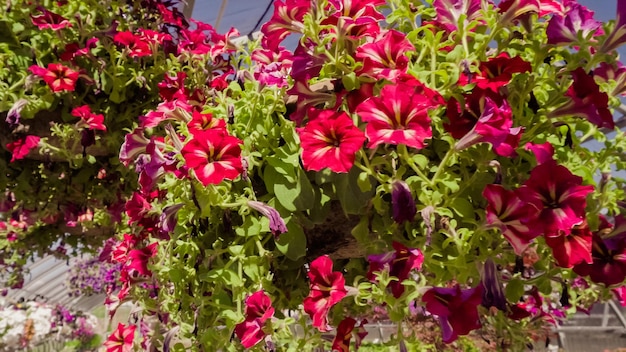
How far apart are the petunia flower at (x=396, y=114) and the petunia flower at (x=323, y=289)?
0.65 feet

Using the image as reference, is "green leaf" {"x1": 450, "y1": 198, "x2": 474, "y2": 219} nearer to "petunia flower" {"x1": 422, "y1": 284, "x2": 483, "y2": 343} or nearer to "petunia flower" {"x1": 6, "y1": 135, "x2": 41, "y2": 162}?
"petunia flower" {"x1": 422, "y1": 284, "x2": 483, "y2": 343}

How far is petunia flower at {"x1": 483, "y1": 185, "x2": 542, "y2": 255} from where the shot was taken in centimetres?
62

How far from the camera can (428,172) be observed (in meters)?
0.72

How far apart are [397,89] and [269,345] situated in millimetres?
419

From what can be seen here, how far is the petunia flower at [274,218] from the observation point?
28.5 inches

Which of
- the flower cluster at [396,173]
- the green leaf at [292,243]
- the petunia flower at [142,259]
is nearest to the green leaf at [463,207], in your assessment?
the flower cluster at [396,173]

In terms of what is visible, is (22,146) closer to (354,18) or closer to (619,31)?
(354,18)

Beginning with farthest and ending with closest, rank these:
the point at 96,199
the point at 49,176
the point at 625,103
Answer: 1. the point at 625,103
2. the point at 96,199
3. the point at 49,176

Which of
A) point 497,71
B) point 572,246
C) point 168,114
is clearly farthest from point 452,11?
point 168,114

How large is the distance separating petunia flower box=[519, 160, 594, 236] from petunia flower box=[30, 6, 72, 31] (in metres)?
1.41

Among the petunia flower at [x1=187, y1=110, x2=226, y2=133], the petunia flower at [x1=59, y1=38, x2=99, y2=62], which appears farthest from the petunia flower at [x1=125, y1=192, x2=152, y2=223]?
the petunia flower at [x1=59, y1=38, x2=99, y2=62]

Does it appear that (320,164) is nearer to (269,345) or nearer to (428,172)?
(428,172)

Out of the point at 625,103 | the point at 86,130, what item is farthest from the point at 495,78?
the point at 625,103

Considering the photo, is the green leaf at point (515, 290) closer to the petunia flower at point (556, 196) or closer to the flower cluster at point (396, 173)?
the flower cluster at point (396, 173)
